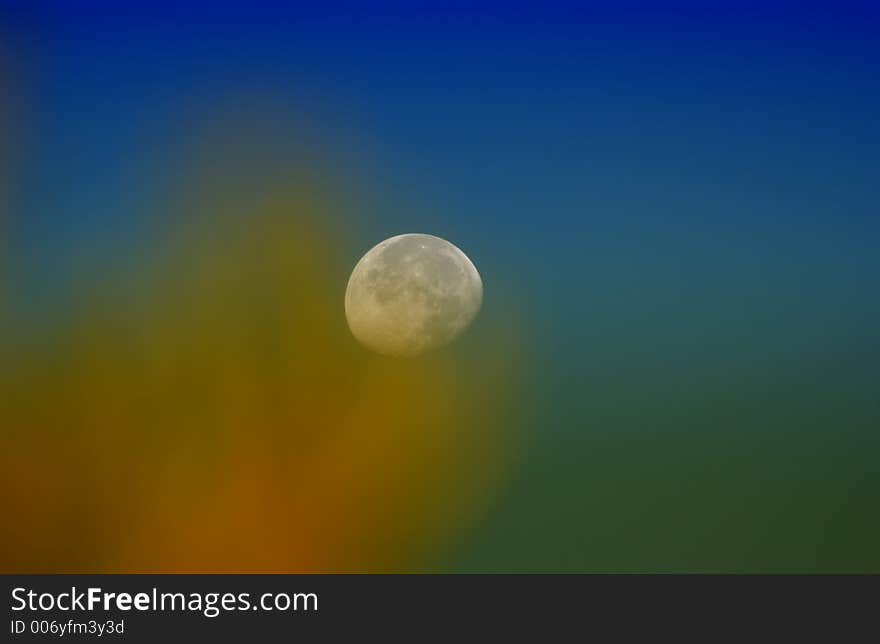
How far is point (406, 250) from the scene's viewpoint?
45.5ft

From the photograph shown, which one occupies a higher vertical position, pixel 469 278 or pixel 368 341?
pixel 469 278
